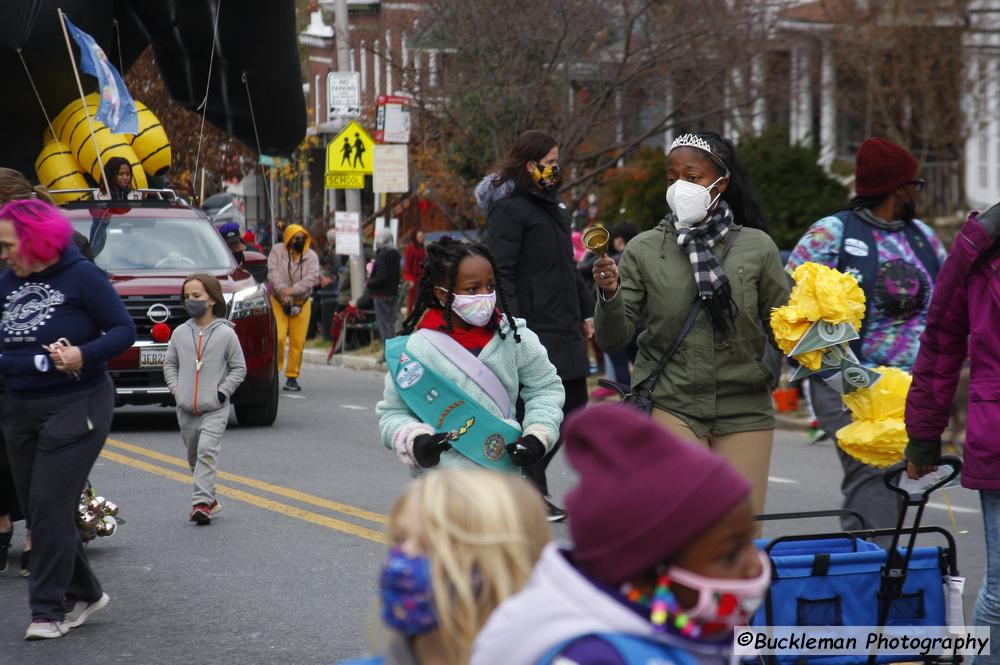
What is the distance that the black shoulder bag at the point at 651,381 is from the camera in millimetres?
5477

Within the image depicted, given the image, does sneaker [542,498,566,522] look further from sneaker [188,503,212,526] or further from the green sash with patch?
the green sash with patch

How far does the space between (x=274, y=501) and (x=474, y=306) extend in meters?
5.02

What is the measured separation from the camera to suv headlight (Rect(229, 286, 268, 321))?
44.1 ft

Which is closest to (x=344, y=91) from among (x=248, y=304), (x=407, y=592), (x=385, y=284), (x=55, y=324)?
(x=385, y=284)

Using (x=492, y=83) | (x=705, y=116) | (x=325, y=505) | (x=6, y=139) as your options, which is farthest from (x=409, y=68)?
(x=325, y=505)

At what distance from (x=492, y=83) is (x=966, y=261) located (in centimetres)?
1498

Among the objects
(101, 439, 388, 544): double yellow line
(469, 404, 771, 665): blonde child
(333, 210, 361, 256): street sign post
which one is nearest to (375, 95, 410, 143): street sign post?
(333, 210, 361, 256): street sign post

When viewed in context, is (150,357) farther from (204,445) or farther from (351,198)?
(351,198)

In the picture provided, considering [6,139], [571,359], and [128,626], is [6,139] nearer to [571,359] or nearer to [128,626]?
[571,359]

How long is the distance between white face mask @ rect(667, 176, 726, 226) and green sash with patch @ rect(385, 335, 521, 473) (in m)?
1.05

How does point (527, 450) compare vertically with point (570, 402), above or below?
above

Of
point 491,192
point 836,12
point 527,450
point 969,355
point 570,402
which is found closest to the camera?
point 969,355

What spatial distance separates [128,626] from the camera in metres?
6.60

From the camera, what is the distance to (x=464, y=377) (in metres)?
5.11
